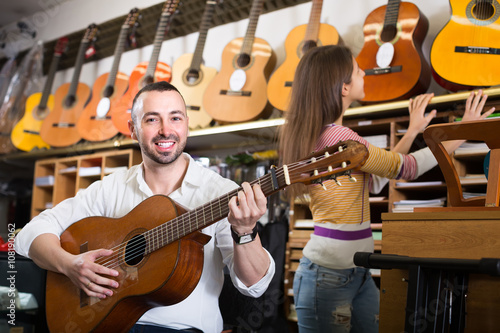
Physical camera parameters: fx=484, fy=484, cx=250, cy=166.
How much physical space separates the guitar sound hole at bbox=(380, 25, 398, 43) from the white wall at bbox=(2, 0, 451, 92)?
10.9 inches

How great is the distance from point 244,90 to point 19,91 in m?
2.80

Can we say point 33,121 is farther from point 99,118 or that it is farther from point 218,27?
point 218,27

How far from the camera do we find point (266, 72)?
317cm

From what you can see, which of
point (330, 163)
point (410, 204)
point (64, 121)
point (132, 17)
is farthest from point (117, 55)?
point (330, 163)

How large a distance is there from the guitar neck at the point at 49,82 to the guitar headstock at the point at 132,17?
1.06 metres

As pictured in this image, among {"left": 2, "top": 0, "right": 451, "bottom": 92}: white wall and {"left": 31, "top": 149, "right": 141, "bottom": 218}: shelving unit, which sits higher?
{"left": 2, "top": 0, "right": 451, "bottom": 92}: white wall

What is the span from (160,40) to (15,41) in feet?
8.60

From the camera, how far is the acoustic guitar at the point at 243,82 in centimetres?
305

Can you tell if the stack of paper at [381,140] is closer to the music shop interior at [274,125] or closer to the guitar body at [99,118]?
the music shop interior at [274,125]

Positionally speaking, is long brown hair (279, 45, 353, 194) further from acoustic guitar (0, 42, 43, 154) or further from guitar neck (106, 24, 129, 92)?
acoustic guitar (0, 42, 43, 154)

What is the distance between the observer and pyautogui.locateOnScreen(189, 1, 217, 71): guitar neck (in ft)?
11.5

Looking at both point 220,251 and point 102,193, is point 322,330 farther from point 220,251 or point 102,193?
point 102,193

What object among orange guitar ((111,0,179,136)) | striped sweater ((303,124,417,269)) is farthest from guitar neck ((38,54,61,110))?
striped sweater ((303,124,417,269))

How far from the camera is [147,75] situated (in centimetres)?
368
